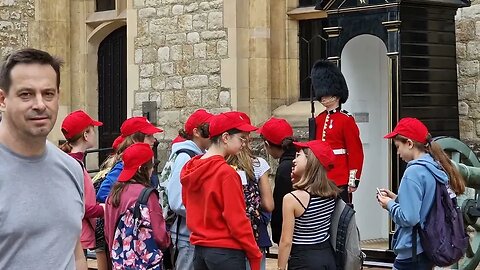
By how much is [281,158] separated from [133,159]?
1236mm

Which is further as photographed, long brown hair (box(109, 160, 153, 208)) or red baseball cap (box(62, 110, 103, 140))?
red baseball cap (box(62, 110, 103, 140))

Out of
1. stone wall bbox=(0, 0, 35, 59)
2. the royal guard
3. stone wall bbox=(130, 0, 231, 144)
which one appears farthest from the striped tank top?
stone wall bbox=(0, 0, 35, 59)

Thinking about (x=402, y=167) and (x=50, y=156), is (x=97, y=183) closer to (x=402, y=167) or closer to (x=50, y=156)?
(x=402, y=167)

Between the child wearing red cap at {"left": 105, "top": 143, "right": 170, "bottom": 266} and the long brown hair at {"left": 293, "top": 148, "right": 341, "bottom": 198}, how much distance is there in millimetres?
844

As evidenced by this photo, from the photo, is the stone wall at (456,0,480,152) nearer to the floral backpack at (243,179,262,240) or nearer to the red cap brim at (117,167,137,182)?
the floral backpack at (243,179,262,240)

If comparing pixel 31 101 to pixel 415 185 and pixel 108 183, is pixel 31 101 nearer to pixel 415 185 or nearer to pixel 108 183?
pixel 415 185

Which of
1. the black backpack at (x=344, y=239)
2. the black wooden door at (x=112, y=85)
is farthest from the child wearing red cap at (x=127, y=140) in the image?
the black wooden door at (x=112, y=85)

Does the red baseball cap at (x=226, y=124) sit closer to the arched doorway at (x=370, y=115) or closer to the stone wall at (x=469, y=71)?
the arched doorway at (x=370, y=115)

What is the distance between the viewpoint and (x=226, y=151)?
585 cm

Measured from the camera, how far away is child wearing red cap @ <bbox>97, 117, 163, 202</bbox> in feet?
23.4

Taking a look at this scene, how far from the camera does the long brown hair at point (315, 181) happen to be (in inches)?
233

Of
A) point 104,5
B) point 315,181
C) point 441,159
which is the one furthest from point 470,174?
point 104,5

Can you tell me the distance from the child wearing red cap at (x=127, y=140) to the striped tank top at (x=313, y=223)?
63.6 inches

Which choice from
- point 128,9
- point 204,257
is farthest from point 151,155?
point 128,9
